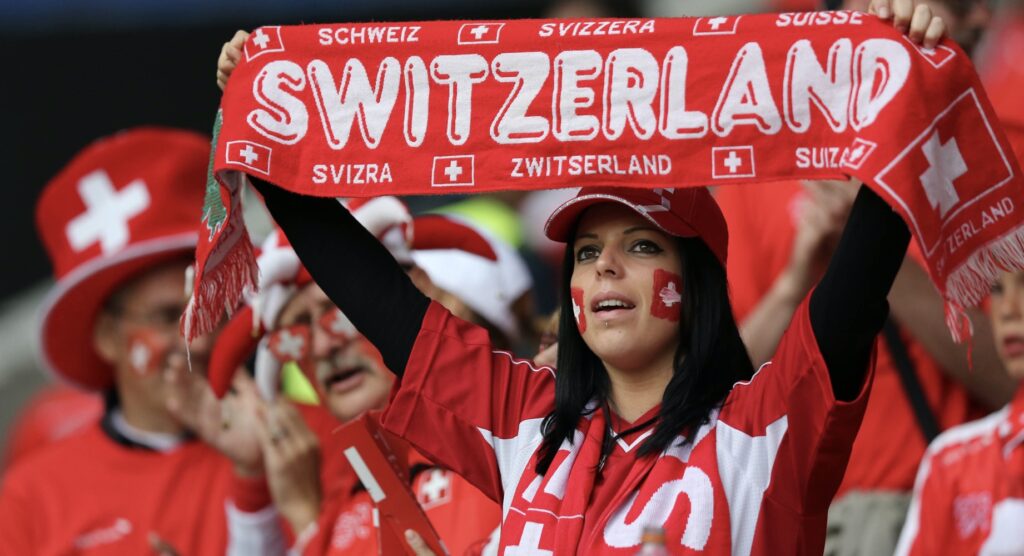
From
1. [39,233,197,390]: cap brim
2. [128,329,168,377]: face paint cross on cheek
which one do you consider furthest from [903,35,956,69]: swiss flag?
[128,329,168,377]: face paint cross on cheek

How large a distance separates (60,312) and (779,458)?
277cm

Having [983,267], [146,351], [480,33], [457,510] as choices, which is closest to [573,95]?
[480,33]

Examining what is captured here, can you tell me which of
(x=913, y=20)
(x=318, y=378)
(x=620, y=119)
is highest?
(x=913, y=20)

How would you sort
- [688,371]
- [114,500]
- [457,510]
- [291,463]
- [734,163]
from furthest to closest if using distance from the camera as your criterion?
[114,500] → [291,463] → [457,510] → [688,371] → [734,163]

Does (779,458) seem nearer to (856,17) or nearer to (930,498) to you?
(856,17)

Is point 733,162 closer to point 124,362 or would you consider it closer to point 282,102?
point 282,102

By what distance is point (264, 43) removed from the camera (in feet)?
10.1

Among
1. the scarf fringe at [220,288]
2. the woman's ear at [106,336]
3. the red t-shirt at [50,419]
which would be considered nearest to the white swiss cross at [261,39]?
the scarf fringe at [220,288]

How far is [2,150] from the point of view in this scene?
7.48 m

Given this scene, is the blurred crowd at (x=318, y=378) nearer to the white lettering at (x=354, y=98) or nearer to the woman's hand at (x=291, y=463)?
the woman's hand at (x=291, y=463)

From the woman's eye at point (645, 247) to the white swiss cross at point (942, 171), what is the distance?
529 mm

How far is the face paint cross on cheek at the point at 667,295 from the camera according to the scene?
293 cm

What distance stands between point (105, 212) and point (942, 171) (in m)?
2.84

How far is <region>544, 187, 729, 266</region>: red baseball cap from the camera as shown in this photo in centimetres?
292
